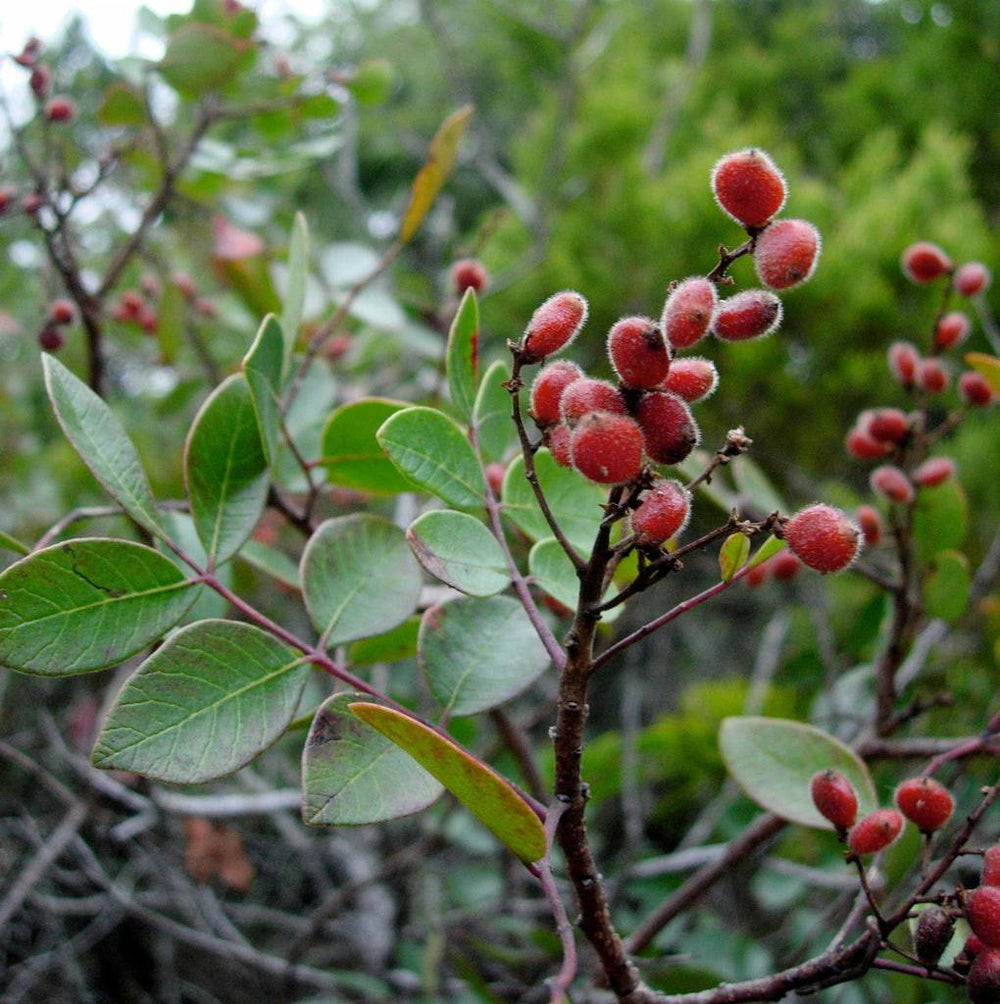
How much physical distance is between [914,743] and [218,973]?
210 cm

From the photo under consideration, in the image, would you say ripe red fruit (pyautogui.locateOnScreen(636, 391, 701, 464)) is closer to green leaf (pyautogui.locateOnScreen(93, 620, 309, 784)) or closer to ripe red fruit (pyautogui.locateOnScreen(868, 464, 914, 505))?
green leaf (pyautogui.locateOnScreen(93, 620, 309, 784))

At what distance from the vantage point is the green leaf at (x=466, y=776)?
45cm

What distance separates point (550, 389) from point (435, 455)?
0.09 m

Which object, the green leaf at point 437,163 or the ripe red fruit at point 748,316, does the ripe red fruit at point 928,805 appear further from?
the green leaf at point 437,163

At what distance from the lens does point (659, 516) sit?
45 centimetres

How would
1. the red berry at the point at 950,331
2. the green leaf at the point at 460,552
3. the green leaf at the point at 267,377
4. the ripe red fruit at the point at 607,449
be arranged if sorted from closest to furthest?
1. the ripe red fruit at the point at 607,449
2. the green leaf at the point at 460,552
3. the green leaf at the point at 267,377
4. the red berry at the point at 950,331

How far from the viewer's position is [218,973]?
7.89ft

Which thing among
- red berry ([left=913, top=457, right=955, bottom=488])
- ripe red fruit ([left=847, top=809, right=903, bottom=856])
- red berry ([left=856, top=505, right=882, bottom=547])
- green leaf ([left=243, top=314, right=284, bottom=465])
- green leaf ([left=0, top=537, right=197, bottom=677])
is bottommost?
ripe red fruit ([left=847, top=809, right=903, bottom=856])

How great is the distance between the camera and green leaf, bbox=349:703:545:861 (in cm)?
45

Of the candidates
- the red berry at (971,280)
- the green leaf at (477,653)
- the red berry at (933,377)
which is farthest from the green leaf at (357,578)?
the red berry at (971,280)

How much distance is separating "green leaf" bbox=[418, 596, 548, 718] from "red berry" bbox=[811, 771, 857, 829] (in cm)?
20

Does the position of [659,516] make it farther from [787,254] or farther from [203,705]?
[203,705]

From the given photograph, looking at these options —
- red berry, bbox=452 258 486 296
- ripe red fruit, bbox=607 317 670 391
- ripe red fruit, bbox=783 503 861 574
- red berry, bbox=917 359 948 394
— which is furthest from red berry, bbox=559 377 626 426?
red berry, bbox=917 359 948 394

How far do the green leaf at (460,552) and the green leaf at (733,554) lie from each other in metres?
0.14
